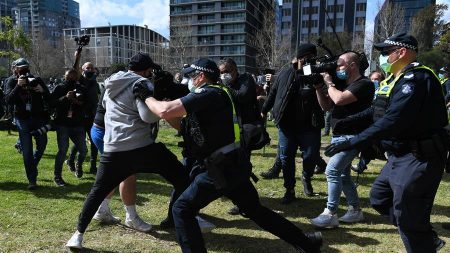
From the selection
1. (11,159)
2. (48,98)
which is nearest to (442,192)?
(48,98)

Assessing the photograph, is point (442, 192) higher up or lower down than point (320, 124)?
lower down

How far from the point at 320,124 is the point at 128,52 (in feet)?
417

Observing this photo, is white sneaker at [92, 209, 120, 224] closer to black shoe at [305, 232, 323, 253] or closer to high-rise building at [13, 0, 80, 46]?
black shoe at [305, 232, 323, 253]

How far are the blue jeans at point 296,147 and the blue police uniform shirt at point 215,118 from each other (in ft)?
7.53

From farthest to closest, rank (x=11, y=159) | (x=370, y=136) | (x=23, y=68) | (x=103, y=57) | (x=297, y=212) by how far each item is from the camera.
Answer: (x=103, y=57) < (x=11, y=159) < (x=23, y=68) < (x=297, y=212) < (x=370, y=136)

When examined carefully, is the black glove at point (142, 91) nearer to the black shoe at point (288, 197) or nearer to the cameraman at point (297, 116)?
the cameraman at point (297, 116)

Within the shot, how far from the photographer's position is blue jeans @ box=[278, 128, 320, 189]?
5196 millimetres

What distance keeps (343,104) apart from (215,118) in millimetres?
1665

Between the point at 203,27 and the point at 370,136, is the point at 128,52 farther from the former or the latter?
the point at 370,136

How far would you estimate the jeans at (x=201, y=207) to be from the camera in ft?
10.4

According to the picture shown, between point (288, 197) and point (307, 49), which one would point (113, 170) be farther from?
point (307, 49)

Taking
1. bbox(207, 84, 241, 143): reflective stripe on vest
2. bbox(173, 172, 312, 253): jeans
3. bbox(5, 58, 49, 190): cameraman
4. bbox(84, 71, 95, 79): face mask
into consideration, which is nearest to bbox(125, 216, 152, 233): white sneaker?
bbox(173, 172, 312, 253): jeans

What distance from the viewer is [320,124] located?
17.0 ft

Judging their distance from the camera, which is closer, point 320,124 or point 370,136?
point 370,136
